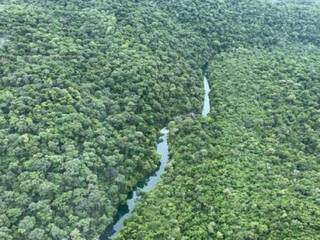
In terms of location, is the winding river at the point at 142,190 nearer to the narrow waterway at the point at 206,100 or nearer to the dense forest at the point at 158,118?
the narrow waterway at the point at 206,100

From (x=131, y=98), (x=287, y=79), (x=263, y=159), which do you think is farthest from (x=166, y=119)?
(x=287, y=79)

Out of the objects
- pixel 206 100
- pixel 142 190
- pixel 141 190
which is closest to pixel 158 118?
pixel 206 100

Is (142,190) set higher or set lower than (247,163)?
lower

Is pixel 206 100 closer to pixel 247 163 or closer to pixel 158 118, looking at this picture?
pixel 158 118

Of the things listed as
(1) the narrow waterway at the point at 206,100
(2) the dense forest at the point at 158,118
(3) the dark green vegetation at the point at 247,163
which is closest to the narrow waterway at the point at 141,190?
(2) the dense forest at the point at 158,118

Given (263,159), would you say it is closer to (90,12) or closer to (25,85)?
(25,85)

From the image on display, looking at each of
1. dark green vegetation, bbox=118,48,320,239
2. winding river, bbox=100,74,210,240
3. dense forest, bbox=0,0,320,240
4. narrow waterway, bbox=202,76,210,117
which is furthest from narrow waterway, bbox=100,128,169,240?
narrow waterway, bbox=202,76,210,117

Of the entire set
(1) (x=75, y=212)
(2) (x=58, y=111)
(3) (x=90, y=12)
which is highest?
(3) (x=90, y=12)

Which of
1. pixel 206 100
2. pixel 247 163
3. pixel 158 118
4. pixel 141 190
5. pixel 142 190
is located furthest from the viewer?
pixel 206 100
